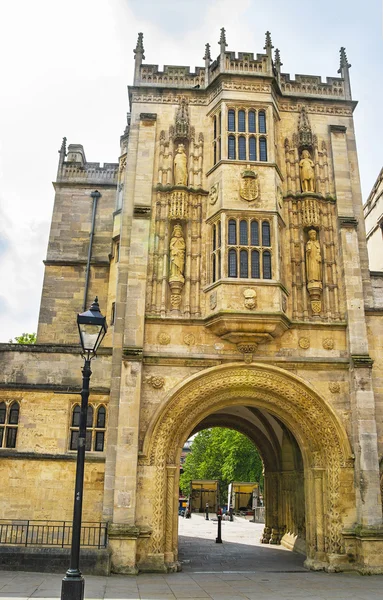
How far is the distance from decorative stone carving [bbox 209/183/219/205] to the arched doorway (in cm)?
599

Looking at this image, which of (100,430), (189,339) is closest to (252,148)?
(189,339)

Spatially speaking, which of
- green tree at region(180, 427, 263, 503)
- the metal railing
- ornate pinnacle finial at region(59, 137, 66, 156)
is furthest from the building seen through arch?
green tree at region(180, 427, 263, 503)

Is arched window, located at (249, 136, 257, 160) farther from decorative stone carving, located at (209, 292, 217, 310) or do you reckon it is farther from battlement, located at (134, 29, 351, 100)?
decorative stone carving, located at (209, 292, 217, 310)

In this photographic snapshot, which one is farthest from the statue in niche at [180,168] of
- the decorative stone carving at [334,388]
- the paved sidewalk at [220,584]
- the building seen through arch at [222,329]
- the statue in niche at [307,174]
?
the paved sidewalk at [220,584]

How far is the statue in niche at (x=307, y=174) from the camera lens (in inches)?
752

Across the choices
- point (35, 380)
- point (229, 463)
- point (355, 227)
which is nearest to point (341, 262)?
point (355, 227)

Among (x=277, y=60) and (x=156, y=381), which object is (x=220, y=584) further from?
(x=277, y=60)

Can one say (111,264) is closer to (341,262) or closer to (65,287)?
(65,287)

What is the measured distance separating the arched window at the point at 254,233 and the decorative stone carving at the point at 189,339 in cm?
379

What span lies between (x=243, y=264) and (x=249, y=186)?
2962 millimetres

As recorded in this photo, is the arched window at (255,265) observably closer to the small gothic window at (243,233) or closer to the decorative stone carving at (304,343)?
the small gothic window at (243,233)

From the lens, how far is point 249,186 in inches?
714

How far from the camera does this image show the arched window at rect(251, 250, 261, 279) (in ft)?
56.3

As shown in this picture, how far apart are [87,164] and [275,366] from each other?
15.0 meters
